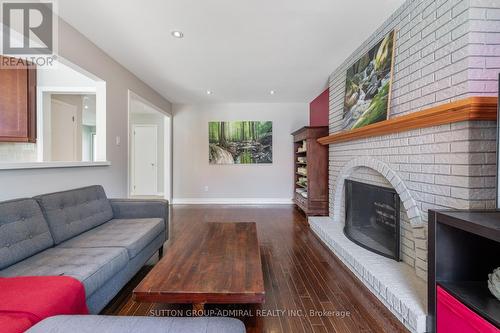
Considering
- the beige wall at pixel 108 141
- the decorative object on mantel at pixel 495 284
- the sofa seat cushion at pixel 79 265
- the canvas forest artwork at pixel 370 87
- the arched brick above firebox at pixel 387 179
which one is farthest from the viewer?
the canvas forest artwork at pixel 370 87

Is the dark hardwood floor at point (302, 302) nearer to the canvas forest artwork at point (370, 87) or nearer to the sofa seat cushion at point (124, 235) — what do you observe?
the sofa seat cushion at point (124, 235)

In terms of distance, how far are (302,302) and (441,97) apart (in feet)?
6.08

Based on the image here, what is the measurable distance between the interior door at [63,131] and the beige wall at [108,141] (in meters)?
1.37

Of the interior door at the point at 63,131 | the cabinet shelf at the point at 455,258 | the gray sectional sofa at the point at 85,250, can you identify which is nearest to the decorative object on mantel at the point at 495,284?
the cabinet shelf at the point at 455,258

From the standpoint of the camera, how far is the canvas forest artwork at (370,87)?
219 cm

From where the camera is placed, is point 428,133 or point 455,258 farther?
point 428,133

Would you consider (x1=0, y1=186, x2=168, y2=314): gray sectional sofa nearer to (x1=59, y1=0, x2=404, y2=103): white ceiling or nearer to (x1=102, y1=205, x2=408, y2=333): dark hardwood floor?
(x1=102, y1=205, x2=408, y2=333): dark hardwood floor

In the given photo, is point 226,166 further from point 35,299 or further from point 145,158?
Result: point 35,299

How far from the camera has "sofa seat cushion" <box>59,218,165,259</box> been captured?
184 cm

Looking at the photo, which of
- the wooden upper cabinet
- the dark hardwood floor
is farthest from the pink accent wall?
the wooden upper cabinet

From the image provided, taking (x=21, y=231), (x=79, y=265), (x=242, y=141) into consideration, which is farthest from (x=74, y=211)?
(x=242, y=141)

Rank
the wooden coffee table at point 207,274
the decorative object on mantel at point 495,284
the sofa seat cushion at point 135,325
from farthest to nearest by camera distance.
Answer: the wooden coffee table at point 207,274 < the decorative object on mantel at point 495,284 < the sofa seat cushion at point 135,325

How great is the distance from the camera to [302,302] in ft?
5.91
